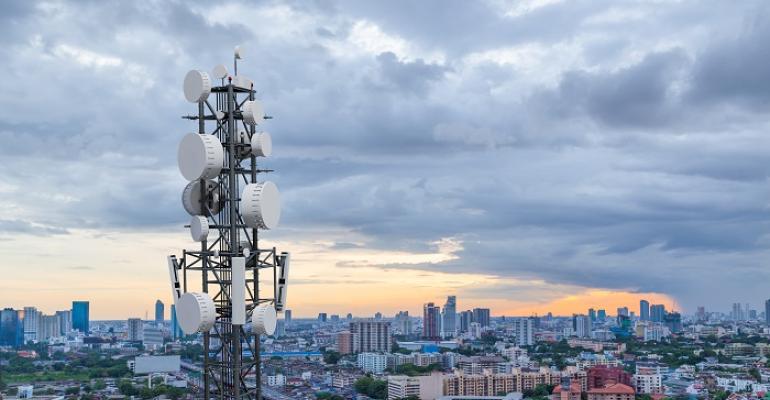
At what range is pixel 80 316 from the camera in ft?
360

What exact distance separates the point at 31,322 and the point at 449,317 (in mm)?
48427

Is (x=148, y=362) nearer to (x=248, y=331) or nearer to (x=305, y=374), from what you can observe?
(x=305, y=374)

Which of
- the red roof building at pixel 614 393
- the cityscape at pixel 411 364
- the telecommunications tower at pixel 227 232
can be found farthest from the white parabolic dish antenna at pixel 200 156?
the red roof building at pixel 614 393

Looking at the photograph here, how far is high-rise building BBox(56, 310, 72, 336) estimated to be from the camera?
102 m

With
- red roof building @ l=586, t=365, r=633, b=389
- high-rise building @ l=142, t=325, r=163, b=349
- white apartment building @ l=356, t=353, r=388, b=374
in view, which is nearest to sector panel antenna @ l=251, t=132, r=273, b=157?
red roof building @ l=586, t=365, r=633, b=389

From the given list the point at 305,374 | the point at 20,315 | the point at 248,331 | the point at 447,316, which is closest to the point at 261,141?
the point at 248,331

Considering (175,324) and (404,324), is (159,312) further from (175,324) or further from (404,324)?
(175,324)

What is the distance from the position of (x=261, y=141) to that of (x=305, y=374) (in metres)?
48.2

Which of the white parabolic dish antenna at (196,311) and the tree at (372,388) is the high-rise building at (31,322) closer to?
the tree at (372,388)

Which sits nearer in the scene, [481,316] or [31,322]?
[31,322]

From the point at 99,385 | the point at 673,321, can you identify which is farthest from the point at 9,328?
the point at 673,321

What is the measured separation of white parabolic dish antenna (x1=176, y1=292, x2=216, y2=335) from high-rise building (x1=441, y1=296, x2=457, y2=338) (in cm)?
10454

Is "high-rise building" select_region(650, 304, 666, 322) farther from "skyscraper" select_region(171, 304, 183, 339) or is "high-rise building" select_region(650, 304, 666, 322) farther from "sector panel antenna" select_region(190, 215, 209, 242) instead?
"sector panel antenna" select_region(190, 215, 209, 242)

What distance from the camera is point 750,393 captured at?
125 feet
